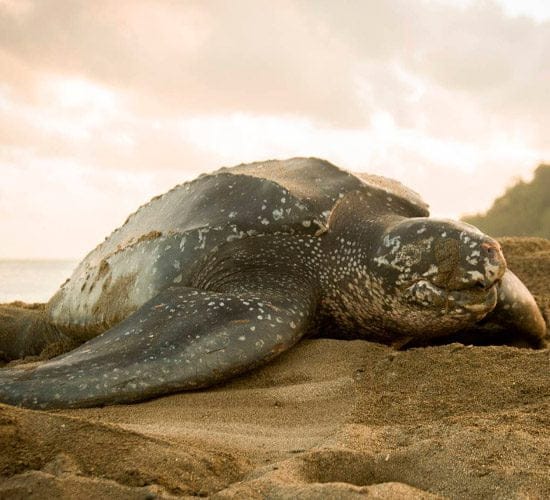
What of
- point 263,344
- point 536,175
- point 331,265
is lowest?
point 263,344

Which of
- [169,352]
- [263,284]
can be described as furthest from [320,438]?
[263,284]

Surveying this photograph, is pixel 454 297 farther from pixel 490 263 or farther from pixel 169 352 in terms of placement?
pixel 169 352

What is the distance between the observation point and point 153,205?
12.5 ft

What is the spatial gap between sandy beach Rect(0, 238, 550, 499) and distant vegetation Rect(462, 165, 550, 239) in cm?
1145

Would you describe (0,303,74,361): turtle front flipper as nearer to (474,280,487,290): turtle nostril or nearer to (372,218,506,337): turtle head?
(372,218,506,337): turtle head

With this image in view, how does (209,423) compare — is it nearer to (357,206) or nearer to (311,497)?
(311,497)

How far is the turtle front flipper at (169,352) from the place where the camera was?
2.25 metres

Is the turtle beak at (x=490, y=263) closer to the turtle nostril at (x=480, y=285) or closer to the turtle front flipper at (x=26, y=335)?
the turtle nostril at (x=480, y=285)

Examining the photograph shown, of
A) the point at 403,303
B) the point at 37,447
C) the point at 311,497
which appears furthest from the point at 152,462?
the point at 403,303

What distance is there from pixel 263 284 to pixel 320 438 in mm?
1271

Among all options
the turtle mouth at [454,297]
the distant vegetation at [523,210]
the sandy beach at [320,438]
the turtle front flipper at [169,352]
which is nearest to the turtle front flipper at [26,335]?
the turtle front flipper at [169,352]

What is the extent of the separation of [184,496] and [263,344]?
124cm

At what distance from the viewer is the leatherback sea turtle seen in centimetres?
236

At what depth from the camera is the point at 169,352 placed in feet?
7.84
